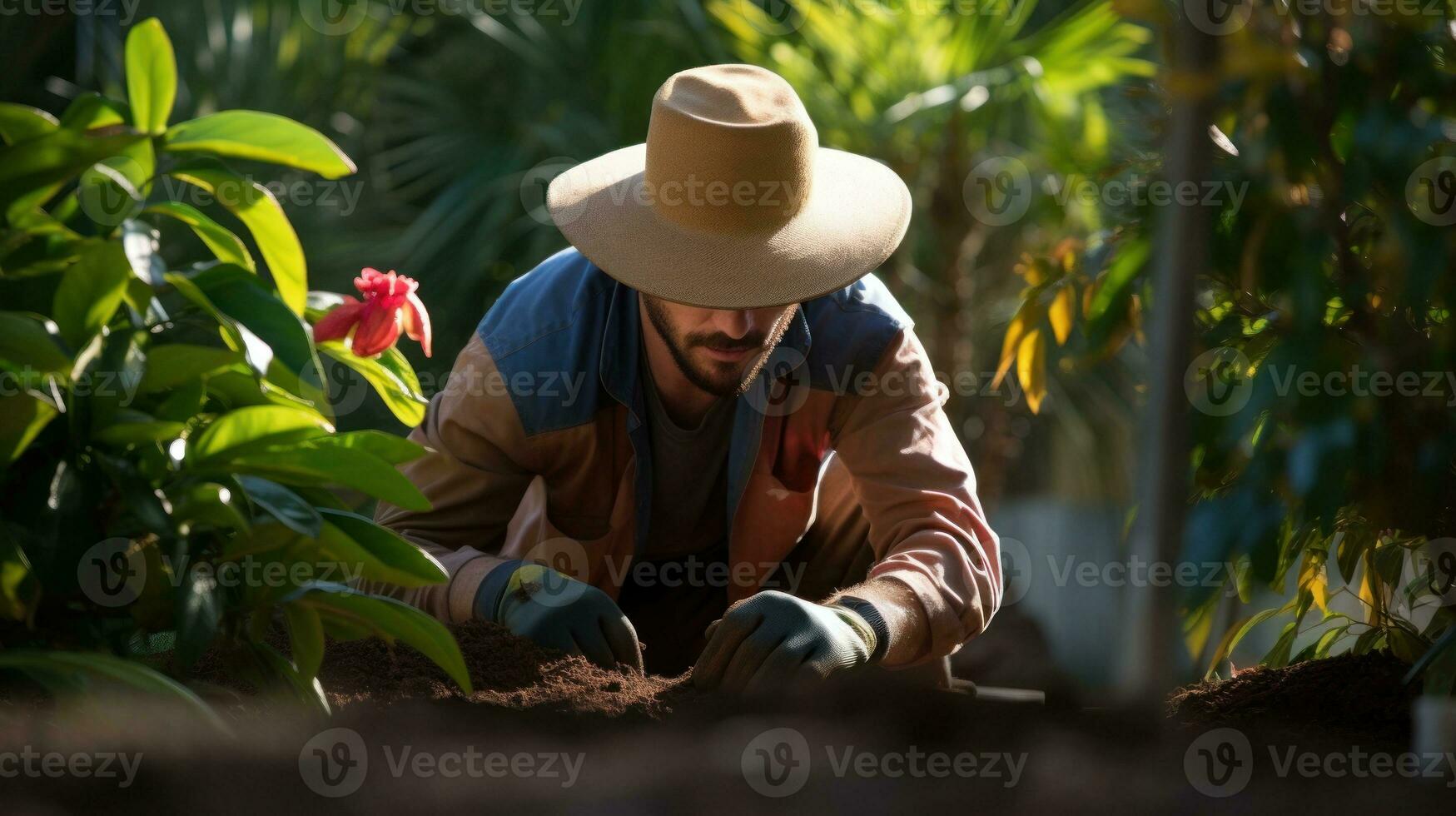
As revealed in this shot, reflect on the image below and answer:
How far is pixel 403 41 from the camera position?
601 centimetres

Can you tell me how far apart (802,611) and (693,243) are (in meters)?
0.52

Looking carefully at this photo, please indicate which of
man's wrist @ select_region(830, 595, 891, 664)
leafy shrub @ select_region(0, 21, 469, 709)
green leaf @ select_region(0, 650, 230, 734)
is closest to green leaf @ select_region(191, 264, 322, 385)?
leafy shrub @ select_region(0, 21, 469, 709)

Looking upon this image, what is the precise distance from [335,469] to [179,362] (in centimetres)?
17

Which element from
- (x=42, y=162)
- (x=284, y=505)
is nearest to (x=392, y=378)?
(x=284, y=505)

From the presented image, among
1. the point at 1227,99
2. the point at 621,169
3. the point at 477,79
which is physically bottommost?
the point at 477,79

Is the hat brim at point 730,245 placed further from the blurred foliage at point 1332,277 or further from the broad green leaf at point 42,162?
the broad green leaf at point 42,162

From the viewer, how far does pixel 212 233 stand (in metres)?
1.37

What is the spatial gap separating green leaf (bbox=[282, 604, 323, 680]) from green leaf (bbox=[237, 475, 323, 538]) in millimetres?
85

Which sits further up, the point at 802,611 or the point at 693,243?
the point at 693,243

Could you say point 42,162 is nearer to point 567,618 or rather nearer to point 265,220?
point 265,220

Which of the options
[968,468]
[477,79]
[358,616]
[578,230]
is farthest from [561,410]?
[477,79]

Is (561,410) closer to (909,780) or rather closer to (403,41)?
(909,780)

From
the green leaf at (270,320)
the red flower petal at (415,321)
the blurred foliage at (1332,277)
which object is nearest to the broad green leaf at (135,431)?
the green leaf at (270,320)

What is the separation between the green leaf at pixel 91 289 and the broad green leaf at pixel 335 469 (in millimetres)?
172
